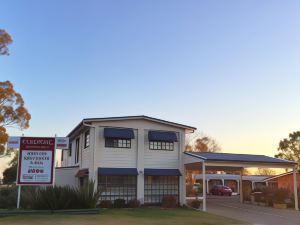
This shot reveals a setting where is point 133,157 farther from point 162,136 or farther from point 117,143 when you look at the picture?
point 162,136

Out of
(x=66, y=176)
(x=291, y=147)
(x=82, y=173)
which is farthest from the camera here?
(x=291, y=147)

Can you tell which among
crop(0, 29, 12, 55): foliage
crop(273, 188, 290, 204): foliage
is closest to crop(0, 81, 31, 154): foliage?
crop(0, 29, 12, 55): foliage

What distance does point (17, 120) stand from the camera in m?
25.4

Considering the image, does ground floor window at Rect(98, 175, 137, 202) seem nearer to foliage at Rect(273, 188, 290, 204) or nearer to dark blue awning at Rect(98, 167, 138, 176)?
dark blue awning at Rect(98, 167, 138, 176)

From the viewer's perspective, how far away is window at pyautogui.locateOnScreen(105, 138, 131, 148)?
22500 mm

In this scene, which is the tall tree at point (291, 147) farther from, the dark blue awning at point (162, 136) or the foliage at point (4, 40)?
the foliage at point (4, 40)

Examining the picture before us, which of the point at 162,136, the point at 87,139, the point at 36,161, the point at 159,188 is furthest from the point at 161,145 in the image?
the point at 36,161

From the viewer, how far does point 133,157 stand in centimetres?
2295

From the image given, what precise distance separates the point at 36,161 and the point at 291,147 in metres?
41.3

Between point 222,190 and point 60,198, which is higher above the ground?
point 60,198

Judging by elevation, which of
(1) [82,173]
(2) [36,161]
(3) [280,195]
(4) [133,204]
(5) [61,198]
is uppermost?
(2) [36,161]

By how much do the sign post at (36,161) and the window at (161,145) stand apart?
803cm

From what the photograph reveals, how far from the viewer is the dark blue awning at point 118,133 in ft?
71.7

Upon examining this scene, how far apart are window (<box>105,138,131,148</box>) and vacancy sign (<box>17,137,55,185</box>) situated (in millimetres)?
5348
